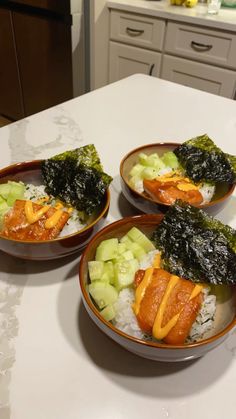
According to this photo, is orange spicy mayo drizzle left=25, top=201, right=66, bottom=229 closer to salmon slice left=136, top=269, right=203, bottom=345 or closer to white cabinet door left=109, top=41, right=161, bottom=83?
salmon slice left=136, top=269, right=203, bottom=345

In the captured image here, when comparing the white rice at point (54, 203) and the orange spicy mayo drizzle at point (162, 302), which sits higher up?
the orange spicy mayo drizzle at point (162, 302)

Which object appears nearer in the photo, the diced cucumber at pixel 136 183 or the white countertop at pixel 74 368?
the white countertop at pixel 74 368

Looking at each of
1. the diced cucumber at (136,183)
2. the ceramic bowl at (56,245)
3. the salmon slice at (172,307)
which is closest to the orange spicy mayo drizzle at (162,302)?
the salmon slice at (172,307)

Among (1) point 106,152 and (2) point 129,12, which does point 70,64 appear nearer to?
(2) point 129,12

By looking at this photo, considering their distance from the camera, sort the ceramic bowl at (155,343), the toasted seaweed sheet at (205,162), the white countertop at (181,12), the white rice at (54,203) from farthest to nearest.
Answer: the white countertop at (181,12), the toasted seaweed sheet at (205,162), the white rice at (54,203), the ceramic bowl at (155,343)

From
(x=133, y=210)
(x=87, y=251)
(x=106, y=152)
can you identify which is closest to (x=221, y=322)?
(x=87, y=251)

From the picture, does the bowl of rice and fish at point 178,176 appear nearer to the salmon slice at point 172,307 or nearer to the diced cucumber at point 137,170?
the diced cucumber at point 137,170
